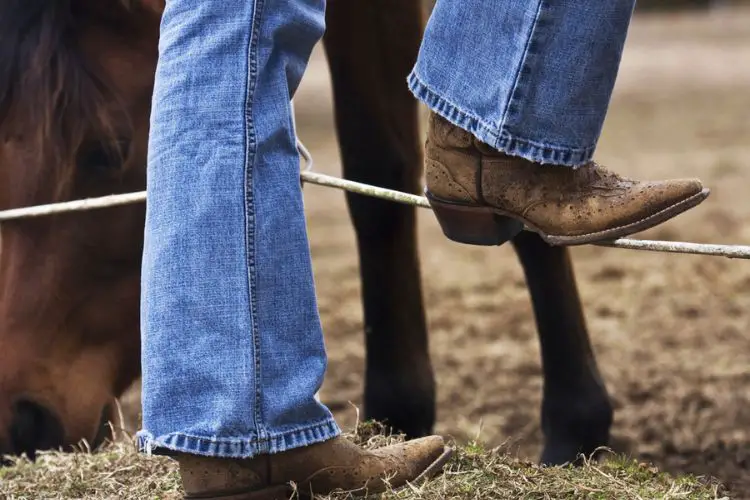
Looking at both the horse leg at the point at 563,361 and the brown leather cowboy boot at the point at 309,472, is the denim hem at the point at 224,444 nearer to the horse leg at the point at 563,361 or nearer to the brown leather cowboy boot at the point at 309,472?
the brown leather cowboy boot at the point at 309,472

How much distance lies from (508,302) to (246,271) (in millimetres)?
2974

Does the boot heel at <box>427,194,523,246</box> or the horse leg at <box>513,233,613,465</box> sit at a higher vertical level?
the boot heel at <box>427,194,523,246</box>

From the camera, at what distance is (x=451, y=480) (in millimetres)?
1724

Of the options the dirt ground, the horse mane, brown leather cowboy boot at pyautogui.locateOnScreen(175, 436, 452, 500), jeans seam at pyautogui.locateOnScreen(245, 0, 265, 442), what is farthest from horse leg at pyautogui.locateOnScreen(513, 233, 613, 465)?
jeans seam at pyautogui.locateOnScreen(245, 0, 265, 442)

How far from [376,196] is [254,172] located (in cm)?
67

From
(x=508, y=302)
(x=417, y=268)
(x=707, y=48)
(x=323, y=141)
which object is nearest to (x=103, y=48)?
(x=417, y=268)

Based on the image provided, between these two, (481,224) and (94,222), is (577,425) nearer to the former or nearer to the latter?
(481,224)

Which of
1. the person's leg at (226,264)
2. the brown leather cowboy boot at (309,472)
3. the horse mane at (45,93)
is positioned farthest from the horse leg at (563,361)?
the person's leg at (226,264)

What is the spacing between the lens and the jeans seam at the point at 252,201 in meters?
1.45

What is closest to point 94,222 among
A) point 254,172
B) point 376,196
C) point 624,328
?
point 376,196

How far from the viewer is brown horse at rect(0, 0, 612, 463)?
2283 millimetres

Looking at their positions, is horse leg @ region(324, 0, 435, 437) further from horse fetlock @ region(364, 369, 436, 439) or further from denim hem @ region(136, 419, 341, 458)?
denim hem @ region(136, 419, 341, 458)

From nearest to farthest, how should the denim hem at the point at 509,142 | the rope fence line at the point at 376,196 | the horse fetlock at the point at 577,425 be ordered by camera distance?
the denim hem at the point at 509,142 < the rope fence line at the point at 376,196 < the horse fetlock at the point at 577,425

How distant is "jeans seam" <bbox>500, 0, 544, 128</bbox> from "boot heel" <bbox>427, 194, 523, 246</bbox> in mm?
195
